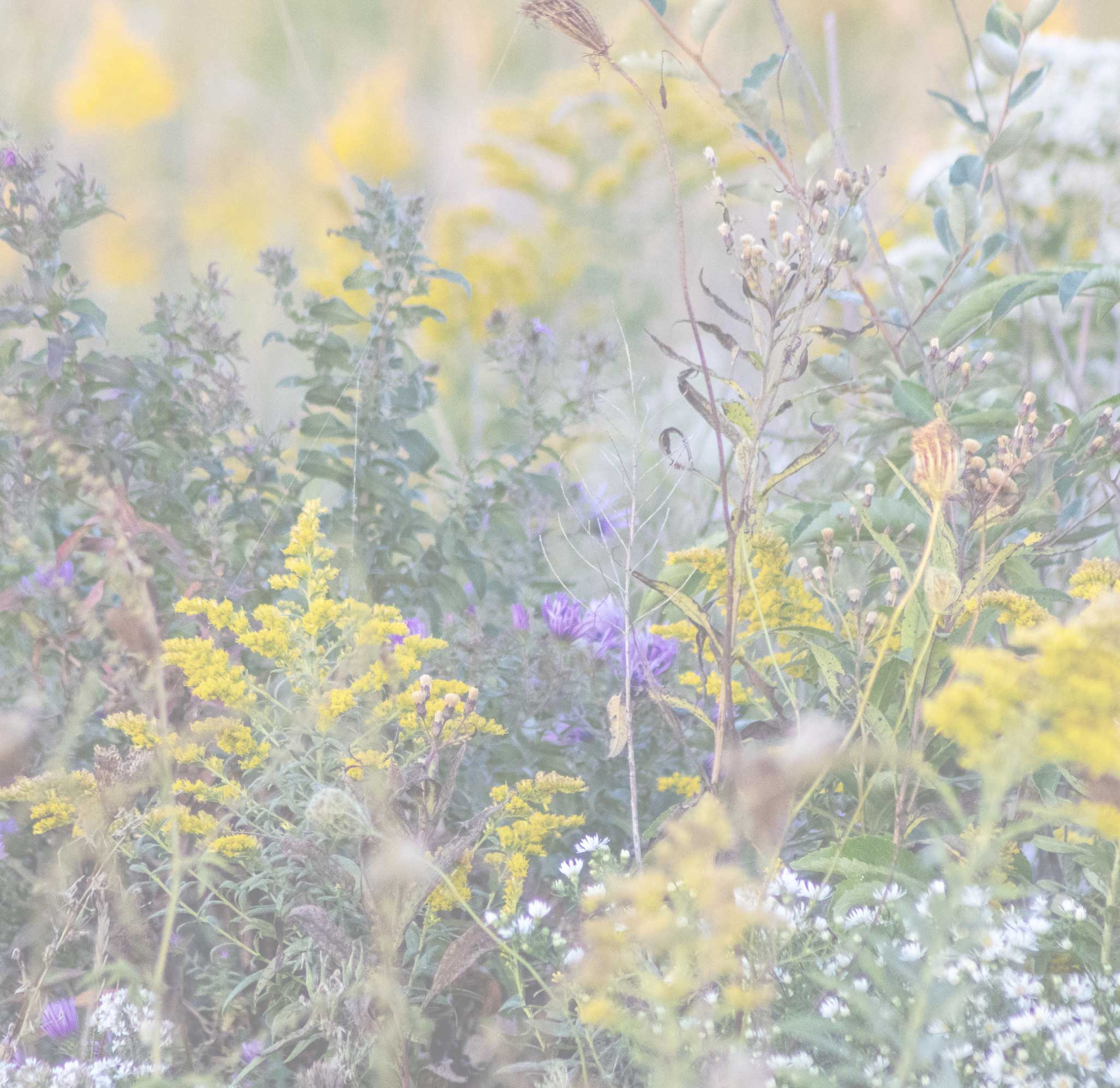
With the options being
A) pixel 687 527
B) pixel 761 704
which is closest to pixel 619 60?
pixel 761 704

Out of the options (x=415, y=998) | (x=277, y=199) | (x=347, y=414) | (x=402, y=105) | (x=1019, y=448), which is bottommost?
(x=415, y=998)

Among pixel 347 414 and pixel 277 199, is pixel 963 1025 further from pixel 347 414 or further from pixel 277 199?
pixel 277 199

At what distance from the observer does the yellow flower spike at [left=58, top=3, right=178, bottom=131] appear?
17.0ft

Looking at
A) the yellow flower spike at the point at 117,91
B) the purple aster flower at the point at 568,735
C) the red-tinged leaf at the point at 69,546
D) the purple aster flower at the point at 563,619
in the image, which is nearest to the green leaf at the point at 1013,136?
the purple aster flower at the point at 563,619

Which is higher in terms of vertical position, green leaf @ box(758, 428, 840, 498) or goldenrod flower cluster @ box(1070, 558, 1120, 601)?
green leaf @ box(758, 428, 840, 498)

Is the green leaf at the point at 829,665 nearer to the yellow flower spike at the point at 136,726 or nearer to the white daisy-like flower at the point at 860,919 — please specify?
the white daisy-like flower at the point at 860,919

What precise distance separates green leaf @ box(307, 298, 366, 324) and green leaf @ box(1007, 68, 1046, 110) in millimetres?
910

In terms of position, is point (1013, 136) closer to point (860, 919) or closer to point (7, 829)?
point (860, 919)

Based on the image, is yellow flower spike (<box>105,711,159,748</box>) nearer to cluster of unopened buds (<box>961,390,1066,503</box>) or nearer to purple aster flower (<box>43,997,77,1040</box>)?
purple aster flower (<box>43,997,77,1040</box>)

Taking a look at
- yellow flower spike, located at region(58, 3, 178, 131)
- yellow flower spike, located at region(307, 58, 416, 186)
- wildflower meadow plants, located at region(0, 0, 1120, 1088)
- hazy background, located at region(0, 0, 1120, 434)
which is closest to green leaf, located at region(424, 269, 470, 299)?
wildflower meadow plants, located at region(0, 0, 1120, 1088)

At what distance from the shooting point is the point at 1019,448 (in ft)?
3.84

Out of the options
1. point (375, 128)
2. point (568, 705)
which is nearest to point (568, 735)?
point (568, 705)

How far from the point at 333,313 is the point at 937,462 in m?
0.94

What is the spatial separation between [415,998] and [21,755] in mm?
537
